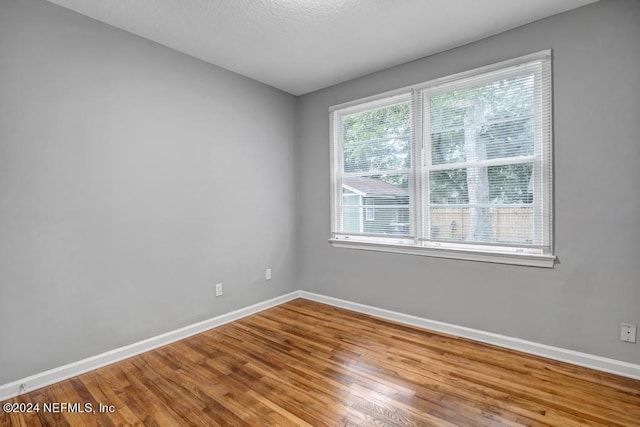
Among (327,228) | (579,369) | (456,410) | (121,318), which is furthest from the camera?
(327,228)

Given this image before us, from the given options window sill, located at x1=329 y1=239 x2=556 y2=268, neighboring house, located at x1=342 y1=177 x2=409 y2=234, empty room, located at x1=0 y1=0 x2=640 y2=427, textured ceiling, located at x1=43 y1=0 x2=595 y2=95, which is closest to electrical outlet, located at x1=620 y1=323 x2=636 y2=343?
empty room, located at x1=0 y1=0 x2=640 y2=427

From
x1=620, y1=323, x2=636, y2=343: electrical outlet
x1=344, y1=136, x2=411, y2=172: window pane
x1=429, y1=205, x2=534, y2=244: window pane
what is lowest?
x1=620, y1=323, x2=636, y2=343: electrical outlet

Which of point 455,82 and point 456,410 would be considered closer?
point 456,410

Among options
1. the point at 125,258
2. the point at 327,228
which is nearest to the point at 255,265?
the point at 327,228

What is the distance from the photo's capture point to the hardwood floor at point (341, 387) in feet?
5.92

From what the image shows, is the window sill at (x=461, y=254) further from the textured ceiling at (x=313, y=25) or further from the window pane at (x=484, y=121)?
the textured ceiling at (x=313, y=25)

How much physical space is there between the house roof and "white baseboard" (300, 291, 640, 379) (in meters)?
1.24

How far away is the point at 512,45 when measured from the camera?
2.60 metres

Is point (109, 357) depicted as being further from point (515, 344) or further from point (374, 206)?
point (515, 344)

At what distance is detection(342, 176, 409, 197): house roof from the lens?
3.31 meters

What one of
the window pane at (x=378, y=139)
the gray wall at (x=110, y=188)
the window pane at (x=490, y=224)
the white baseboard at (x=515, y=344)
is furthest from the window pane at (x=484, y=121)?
the gray wall at (x=110, y=188)

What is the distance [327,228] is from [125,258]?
2146 millimetres

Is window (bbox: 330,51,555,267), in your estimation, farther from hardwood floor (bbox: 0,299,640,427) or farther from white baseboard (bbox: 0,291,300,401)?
white baseboard (bbox: 0,291,300,401)

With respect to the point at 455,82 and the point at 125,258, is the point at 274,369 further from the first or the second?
the point at 455,82
